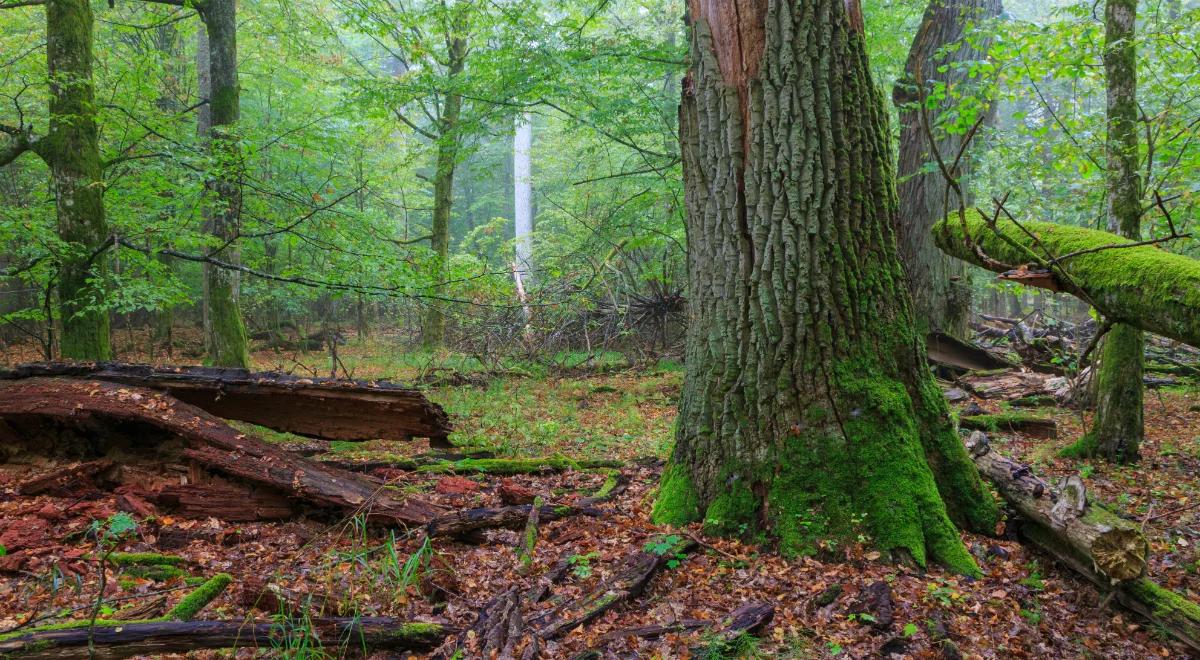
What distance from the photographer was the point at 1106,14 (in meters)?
5.57

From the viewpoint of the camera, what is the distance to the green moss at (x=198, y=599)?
110 inches

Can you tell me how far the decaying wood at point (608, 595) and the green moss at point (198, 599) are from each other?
154cm

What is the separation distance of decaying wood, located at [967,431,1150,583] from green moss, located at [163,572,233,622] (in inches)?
165

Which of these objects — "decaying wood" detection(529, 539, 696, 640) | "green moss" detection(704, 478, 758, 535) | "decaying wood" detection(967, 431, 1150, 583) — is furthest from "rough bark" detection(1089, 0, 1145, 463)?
"decaying wood" detection(529, 539, 696, 640)

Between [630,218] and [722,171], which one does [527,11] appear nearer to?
[630,218]

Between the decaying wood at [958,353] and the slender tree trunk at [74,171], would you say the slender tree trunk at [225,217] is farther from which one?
the decaying wood at [958,353]

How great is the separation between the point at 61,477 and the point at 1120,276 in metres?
6.27

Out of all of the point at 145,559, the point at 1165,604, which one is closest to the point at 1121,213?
the point at 1165,604

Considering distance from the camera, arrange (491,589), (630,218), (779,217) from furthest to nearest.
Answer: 1. (630,218)
2. (779,217)
3. (491,589)

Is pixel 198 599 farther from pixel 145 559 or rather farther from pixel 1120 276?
pixel 1120 276

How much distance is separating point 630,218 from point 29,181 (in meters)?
14.3

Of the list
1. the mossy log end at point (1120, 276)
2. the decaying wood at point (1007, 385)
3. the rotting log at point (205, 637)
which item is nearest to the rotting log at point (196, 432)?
the rotting log at point (205, 637)

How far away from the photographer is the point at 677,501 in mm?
4027

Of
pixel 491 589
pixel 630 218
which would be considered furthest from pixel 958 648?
pixel 630 218
